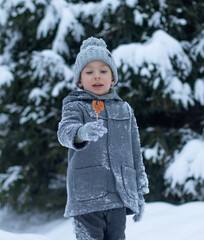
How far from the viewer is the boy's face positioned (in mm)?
1988

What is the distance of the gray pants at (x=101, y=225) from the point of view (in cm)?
186

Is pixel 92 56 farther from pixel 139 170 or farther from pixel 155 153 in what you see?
pixel 155 153

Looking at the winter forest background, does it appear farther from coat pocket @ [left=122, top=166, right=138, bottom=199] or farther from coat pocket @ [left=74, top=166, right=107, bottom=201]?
coat pocket @ [left=74, top=166, right=107, bottom=201]

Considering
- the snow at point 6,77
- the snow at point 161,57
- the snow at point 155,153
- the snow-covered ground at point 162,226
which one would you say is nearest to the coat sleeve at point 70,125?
the snow-covered ground at point 162,226

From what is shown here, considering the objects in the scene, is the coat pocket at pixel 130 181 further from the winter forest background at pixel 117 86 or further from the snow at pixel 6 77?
the snow at pixel 6 77

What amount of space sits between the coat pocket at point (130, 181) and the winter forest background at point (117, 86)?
2406 millimetres

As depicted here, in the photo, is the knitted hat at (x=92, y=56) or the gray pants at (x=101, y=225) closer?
the gray pants at (x=101, y=225)

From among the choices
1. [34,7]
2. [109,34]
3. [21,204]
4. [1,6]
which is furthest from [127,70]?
[21,204]

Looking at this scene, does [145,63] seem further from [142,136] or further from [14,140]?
[14,140]

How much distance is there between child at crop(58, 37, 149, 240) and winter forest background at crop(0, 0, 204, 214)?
2.38m

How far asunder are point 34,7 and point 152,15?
1.73m

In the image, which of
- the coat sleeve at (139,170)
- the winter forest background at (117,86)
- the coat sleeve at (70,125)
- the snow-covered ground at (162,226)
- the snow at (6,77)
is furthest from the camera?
the snow at (6,77)

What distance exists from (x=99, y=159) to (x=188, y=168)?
2725 millimetres

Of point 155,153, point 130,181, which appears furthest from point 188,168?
point 130,181
